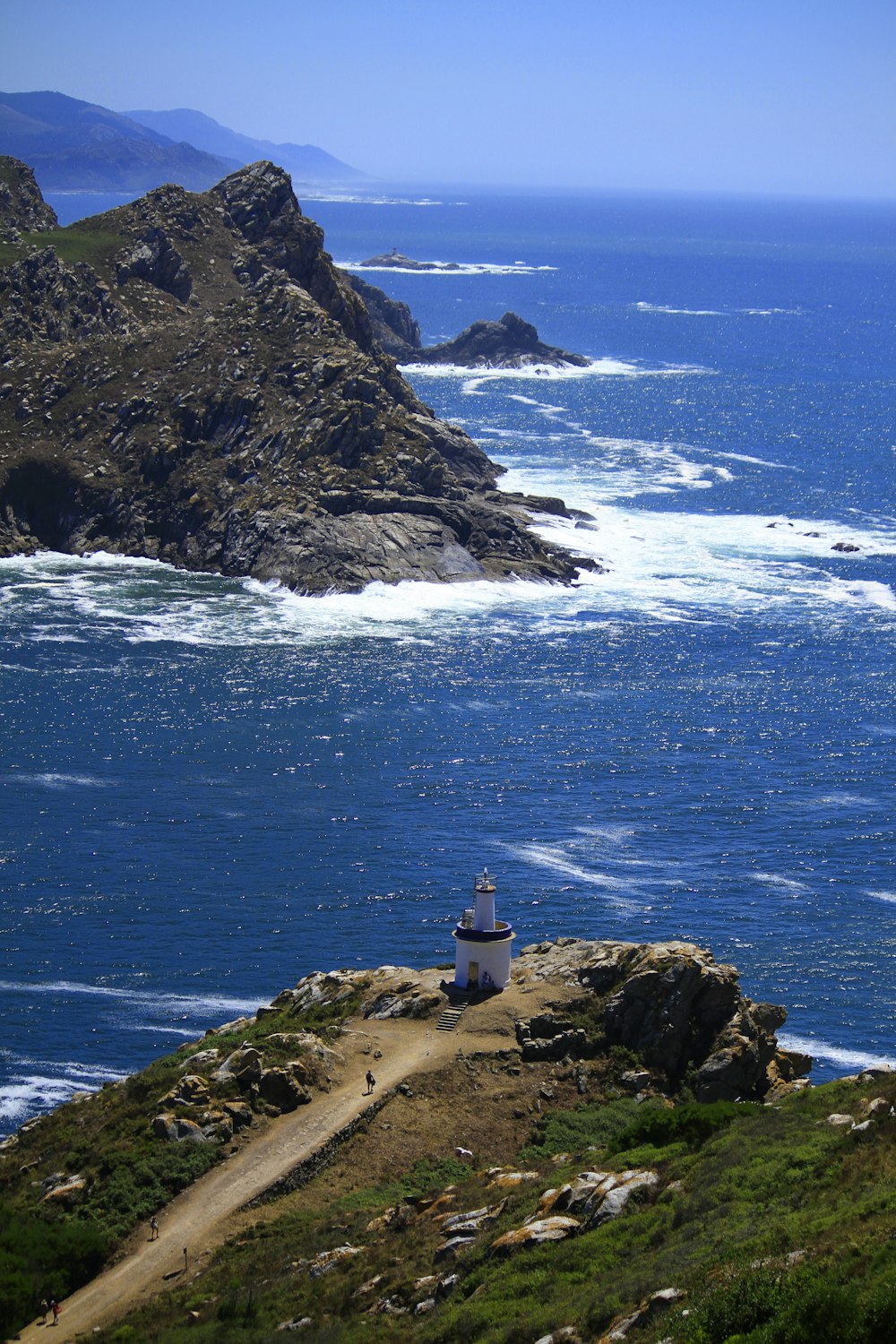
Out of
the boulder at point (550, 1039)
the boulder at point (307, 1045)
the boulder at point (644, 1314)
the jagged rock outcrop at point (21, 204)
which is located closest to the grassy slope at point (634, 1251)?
the boulder at point (644, 1314)

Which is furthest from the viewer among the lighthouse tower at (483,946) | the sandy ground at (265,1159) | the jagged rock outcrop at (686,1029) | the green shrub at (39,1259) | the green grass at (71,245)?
the green grass at (71,245)

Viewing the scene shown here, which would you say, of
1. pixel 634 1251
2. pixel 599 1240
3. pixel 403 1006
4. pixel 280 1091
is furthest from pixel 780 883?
pixel 634 1251

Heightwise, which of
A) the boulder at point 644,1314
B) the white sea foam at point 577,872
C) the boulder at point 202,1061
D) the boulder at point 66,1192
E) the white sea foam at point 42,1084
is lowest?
the white sea foam at point 42,1084

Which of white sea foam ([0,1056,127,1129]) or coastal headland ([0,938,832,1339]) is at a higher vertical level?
coastal headland ([0,938,832,1339])

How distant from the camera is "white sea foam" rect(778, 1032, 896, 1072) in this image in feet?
199

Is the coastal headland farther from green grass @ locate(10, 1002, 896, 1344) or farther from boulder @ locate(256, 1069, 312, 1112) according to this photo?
green grass @ locate(10, 1002, 896, 1344)

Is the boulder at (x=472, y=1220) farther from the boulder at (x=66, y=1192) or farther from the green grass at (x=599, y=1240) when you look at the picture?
the boulder at (x=66, y=1192)

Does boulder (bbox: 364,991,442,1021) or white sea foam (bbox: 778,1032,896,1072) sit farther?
white sea foam (bbox: 778,1032,896,1072)

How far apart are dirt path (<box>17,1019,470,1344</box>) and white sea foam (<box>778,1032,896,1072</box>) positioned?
1640 centimetres

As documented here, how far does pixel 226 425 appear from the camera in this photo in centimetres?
13938

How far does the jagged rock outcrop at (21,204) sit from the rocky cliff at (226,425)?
669 cm

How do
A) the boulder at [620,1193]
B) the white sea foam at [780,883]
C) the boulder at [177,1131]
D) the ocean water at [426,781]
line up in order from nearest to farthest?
the boulder at [620,1193]
the boulder at [177,1131]
the ocean water at [426,781]
the white sea foam at [780,883]

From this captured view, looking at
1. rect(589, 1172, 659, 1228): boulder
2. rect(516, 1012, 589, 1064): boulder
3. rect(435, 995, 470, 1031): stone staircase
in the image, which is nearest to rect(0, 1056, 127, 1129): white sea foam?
rect(435, 995, 470, 1031): stone staircase

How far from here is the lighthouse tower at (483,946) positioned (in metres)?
53.6
